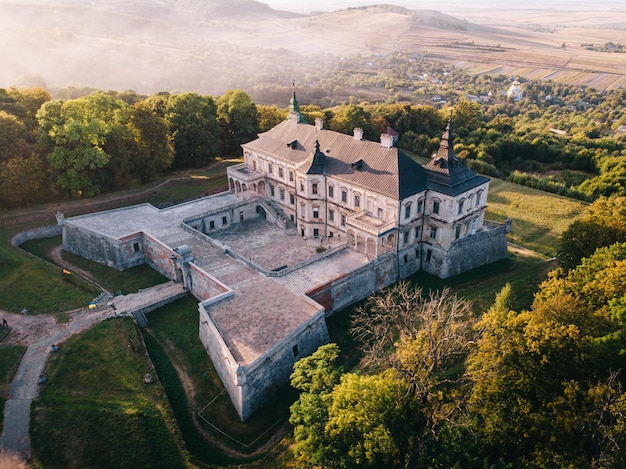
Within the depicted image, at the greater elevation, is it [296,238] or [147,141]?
[147,141]

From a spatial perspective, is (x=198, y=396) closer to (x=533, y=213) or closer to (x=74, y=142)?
(x=74, y=142)

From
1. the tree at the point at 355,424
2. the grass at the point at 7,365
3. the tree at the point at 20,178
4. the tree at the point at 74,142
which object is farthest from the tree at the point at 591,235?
the tree at the point at 20,178

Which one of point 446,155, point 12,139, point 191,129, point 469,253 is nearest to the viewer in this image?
point 446,155

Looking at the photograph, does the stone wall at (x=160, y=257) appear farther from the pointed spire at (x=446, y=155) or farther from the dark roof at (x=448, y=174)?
the pointed spire at (x=446, y=155)

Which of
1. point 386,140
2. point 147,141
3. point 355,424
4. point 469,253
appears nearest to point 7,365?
point 355,424

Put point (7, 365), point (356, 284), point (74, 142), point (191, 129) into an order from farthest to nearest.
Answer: point (191, 129), point (74, 142), point (356, 284), point (7, 365)

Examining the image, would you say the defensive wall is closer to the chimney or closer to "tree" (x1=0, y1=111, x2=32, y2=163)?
the chimney

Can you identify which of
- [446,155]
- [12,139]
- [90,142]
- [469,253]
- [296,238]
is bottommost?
[296,238]
